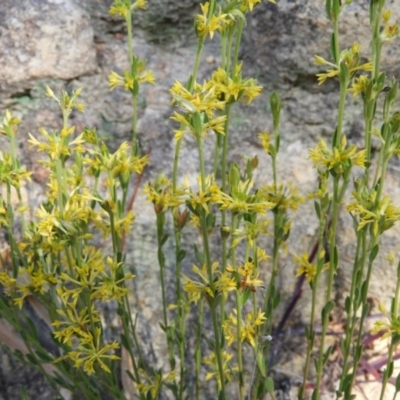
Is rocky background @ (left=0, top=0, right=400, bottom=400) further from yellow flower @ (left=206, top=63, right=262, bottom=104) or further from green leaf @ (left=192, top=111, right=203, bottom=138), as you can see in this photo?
green leaf @ (left=192, top=111, right=203, bottom=138)

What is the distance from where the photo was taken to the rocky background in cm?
198

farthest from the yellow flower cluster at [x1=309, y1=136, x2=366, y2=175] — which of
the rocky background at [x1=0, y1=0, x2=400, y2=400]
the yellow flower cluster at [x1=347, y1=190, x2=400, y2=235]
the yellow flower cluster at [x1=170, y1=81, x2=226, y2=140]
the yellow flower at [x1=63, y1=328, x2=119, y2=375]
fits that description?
the rocky background at [x1=0, y1=0, x2=400, y2=400]

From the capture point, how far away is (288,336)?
206cm

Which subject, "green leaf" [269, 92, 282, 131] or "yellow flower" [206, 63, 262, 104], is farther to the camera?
"green leaf" [269, 92, 282, 131]

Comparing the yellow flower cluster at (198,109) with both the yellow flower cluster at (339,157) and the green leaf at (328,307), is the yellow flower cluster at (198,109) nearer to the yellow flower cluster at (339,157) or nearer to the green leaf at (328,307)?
the yellow flower cluster at (339,157)

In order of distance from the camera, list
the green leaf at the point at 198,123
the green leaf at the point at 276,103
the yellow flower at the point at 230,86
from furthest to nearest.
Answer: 1. the green leaf at the point at 276,103
2. the yellow flower at the point at 230,86
3. the green leaf at the point at 198,123

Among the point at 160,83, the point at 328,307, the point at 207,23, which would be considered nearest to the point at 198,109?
the point at 207,23

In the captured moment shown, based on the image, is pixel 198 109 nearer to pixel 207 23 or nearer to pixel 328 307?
pixel 207 23

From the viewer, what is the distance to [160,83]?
2131mm

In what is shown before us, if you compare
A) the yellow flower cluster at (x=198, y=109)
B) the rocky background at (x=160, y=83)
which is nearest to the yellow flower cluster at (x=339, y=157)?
the yellow flower cluster at (x=198, y=109)

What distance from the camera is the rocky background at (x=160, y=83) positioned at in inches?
77.9

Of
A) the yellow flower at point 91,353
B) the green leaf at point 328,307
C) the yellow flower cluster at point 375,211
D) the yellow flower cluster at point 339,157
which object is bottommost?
the yellow flower at point 91,353

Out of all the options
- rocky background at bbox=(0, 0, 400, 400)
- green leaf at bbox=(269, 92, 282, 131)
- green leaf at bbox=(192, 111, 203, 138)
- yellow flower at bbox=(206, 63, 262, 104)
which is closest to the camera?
green leaf at bbox=(192, 111, 203, 138)

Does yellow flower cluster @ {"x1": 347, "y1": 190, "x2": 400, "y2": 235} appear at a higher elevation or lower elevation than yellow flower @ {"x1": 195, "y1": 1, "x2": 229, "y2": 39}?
lower
